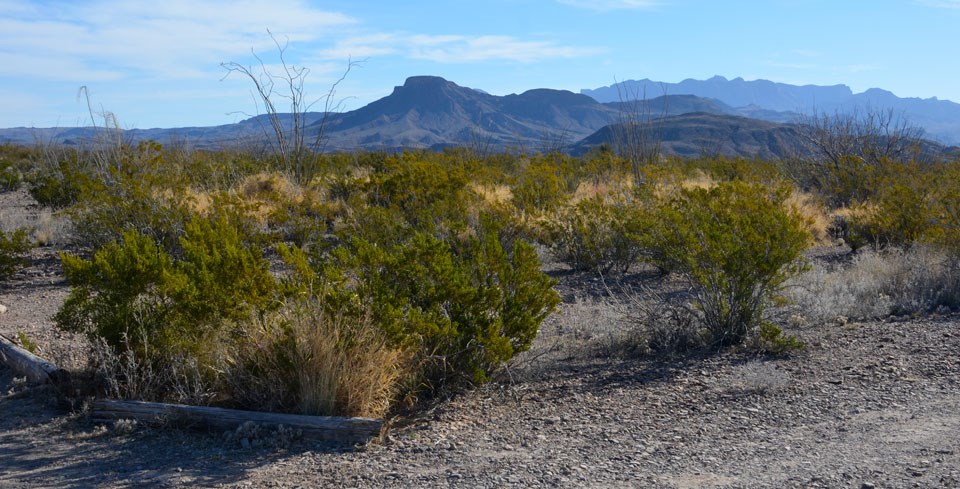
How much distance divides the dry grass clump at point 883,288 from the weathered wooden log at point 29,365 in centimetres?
591

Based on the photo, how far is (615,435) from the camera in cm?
476

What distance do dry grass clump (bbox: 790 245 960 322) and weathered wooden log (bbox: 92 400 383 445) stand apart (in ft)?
13.7

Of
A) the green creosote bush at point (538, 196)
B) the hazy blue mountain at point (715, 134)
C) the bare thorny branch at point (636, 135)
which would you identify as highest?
the bare thorny branch at point (636, 135)

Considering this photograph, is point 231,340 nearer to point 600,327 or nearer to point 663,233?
point 600,327

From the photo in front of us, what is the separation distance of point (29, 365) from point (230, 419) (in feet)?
7.27

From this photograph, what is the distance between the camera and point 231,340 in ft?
18.1

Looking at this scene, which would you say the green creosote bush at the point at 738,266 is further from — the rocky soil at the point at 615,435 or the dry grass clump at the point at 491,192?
the dry grass clump at the point at 491,192

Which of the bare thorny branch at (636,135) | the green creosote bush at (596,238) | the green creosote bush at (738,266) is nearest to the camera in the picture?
the green creosote bush at (738,266)

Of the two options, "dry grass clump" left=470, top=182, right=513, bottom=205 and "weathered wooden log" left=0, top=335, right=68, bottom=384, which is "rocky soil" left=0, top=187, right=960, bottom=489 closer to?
"weathered wooden log" left=0, top=335, right=68, bottom=384

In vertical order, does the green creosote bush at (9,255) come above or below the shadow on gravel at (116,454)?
above

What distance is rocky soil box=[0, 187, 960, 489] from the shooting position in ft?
13.6

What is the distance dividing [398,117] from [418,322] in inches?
7542

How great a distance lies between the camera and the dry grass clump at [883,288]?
24.8 ft

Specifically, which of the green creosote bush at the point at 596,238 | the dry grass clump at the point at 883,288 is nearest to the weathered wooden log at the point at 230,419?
the dry grass clump at the point at 883,288
